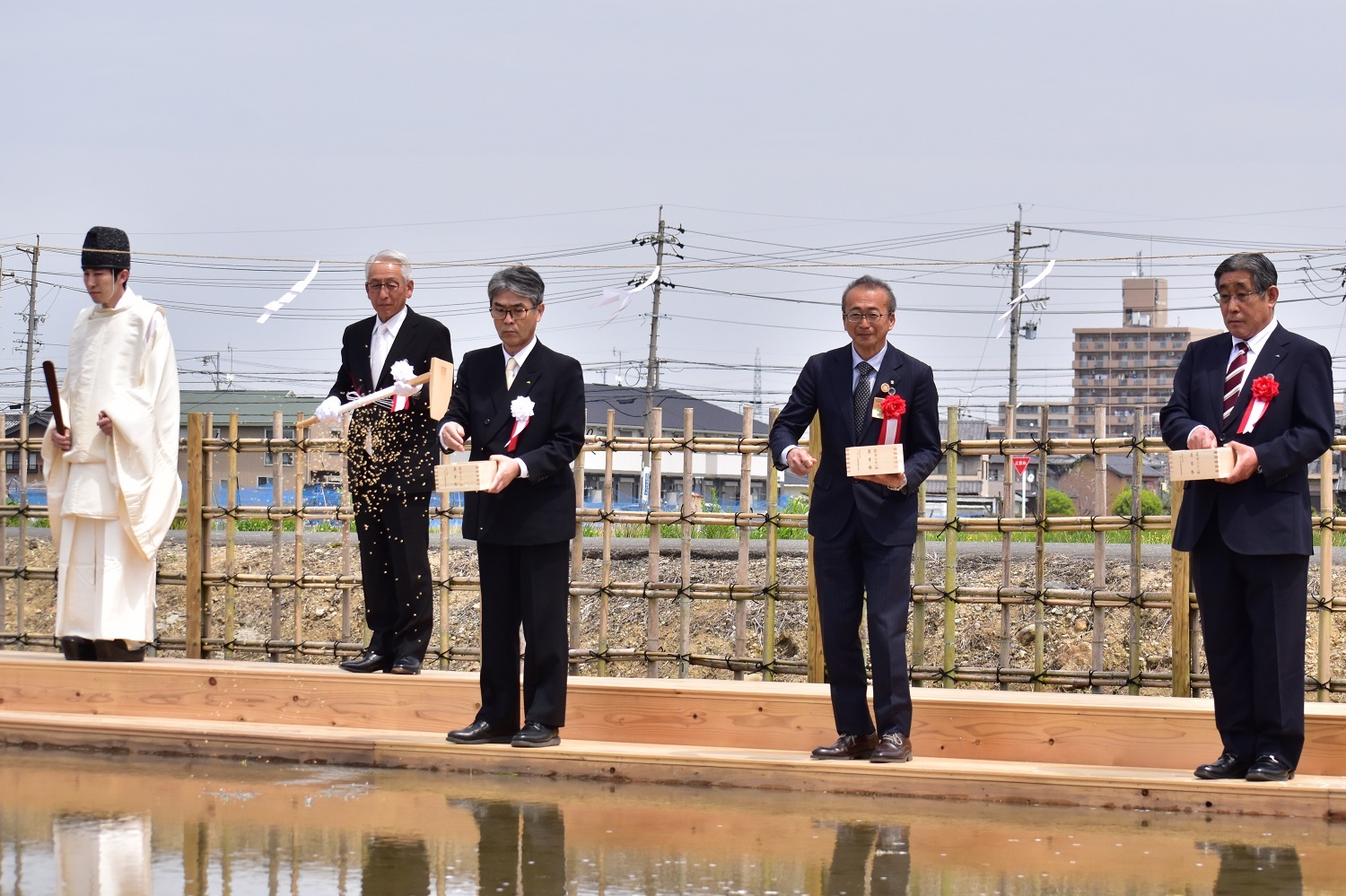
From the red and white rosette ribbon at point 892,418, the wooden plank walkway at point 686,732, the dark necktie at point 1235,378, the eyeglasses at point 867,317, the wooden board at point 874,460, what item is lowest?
the wooden plank walkway at point 686,732

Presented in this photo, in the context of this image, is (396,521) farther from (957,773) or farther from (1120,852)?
(1120,852)

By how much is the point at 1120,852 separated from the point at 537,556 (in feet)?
6.57

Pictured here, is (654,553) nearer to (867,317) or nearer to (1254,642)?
(867,317)

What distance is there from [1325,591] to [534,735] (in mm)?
3254

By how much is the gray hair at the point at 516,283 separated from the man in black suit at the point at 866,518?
884mm

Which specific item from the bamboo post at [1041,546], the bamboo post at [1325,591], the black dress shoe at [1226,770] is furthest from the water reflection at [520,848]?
the bamboo post at [1325,591]

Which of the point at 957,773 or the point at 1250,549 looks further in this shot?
the point at 957,773

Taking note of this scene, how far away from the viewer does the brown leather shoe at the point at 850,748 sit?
4.74 metres

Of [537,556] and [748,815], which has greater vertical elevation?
[537,556]

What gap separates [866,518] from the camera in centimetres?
462

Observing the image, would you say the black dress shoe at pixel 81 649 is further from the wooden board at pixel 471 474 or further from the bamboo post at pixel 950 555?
the bamboo post at pixel 950 555

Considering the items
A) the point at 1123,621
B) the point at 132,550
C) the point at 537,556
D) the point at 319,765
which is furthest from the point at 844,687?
the point at 1123,621

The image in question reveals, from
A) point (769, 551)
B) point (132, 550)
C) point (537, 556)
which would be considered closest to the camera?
point (537, 556)

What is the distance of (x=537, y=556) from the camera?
16.1 ft
